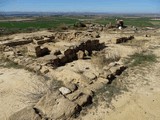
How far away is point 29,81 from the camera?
1099 centimetres

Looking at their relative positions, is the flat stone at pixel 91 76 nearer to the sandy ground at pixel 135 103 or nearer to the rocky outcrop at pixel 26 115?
the sandy ground at pixel 135 103

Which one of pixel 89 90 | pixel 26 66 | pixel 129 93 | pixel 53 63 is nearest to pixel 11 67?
pixel 26 66

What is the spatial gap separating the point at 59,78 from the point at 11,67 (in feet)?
11.9

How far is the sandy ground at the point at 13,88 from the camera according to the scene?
27.9 ft

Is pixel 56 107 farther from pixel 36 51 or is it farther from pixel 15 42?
pixel 15 42

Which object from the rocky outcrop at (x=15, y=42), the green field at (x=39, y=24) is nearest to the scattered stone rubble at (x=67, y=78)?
the rocky outcrop at (x=15, y=42)

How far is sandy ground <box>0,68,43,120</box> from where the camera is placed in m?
8.51

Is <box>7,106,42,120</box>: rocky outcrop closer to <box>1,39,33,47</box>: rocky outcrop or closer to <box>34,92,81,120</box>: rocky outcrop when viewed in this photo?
<box>34,92,81,120</box>: rocky outcrop

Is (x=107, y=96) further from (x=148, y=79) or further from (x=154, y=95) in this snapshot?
(x=148, y=79)

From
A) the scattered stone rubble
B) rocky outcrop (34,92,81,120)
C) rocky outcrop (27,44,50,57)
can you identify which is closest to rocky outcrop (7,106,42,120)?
the scattered stone rubble

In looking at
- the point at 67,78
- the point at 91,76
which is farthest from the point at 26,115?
the point at 91,76

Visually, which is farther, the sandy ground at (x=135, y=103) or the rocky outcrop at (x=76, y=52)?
the rocky outcrop at (x=76, y=52)

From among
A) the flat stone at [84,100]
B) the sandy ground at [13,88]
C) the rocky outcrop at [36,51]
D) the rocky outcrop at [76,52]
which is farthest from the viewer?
the rocky outcrop at [36,51]

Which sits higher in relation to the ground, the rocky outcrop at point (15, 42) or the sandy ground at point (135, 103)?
the sandy ground at point (135, 103)
